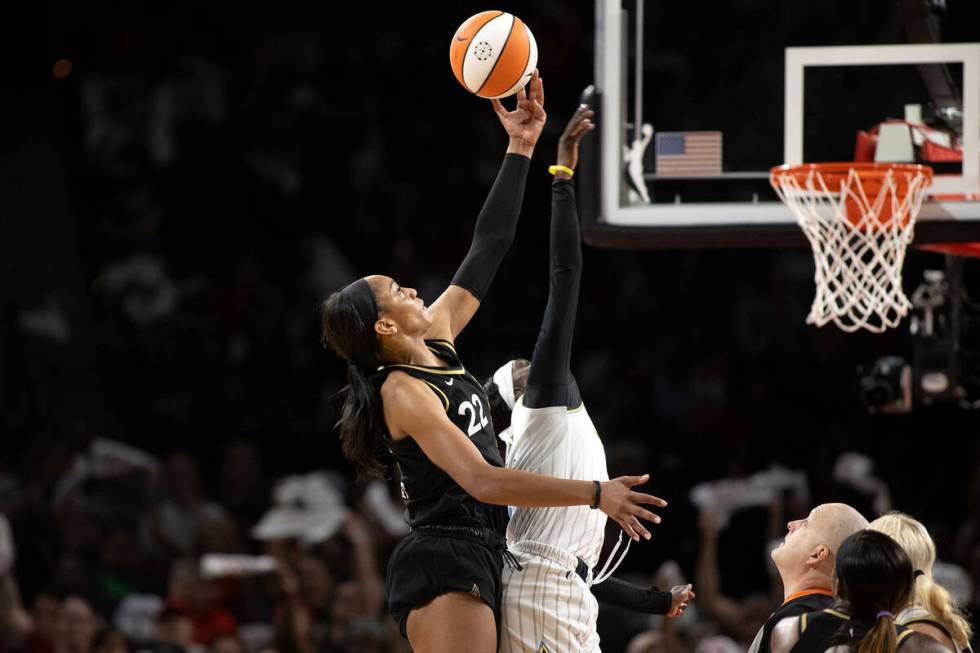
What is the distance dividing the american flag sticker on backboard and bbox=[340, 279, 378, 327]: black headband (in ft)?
6.50

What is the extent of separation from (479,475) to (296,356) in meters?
5.99

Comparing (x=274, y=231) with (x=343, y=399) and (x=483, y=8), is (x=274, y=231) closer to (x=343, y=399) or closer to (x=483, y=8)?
(x=483, y=8)

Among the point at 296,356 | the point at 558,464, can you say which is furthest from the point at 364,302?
the point at 296,356

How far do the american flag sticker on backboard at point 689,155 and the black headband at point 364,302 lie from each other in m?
1.98

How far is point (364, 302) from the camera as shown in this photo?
3.51 metres

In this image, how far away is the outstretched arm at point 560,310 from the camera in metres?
3.48

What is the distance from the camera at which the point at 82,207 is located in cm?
981

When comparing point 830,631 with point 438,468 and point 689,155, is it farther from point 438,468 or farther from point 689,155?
point 689,155

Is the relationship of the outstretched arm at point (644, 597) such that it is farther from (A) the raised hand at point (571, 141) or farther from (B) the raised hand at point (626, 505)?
(A) the raised hand at point (571, 141)

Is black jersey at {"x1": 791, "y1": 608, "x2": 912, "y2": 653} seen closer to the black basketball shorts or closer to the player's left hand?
the player's left hand

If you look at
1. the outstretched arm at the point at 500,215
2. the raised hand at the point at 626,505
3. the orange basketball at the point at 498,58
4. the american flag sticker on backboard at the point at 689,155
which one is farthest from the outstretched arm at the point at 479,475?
the american flag sticker on backboard at the point at 689,155

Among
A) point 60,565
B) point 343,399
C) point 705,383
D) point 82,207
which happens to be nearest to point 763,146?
point 343,399

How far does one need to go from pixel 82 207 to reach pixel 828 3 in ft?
20.2

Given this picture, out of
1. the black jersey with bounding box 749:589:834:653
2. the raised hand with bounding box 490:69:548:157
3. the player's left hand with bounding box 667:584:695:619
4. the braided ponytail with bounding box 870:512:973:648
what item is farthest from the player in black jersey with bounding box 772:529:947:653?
the raised hand with bounding box 490:69:548:157
